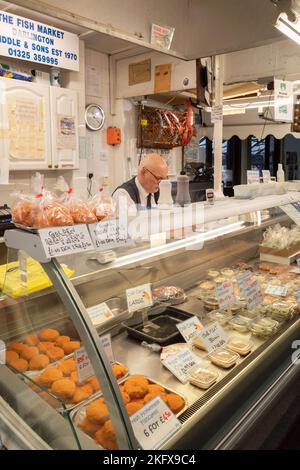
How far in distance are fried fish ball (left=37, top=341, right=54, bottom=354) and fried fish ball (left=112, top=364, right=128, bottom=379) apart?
0.99ft

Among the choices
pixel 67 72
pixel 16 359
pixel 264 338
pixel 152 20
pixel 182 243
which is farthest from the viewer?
pixel 67 72

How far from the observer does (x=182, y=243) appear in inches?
94.7

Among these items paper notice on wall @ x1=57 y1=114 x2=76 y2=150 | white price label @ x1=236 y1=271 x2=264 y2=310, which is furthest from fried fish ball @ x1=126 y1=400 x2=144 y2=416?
paper notice on wall @ x1=57 y1=114 x2=76 y2=150

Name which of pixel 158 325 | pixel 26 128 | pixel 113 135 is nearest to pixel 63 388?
pixel 158 325

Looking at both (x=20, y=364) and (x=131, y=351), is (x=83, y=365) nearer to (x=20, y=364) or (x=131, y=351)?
(x=20, y=364)

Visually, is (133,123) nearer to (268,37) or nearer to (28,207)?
(268,37)

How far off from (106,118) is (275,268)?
381cm

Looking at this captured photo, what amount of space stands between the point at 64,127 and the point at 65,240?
3.78m

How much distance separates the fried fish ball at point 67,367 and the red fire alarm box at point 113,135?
15.0ft

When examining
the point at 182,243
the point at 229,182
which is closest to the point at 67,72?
the point at 182,243

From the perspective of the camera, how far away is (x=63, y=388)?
1.42 metres

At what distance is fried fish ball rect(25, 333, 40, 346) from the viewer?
168 centimetres

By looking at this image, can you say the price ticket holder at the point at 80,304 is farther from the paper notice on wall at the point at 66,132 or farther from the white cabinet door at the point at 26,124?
the paper notice on wall at the point at 66,132

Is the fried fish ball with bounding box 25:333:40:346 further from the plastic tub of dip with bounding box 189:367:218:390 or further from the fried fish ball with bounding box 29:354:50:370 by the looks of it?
the plastic tub of dip with bounding box 189:367:218:390
